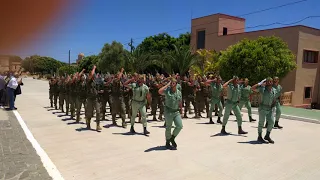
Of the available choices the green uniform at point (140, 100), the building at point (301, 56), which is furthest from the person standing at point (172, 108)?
the building at point (301, 56)

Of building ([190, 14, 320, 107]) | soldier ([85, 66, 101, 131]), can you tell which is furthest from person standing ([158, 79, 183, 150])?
building ([190, 14, 320, 107])

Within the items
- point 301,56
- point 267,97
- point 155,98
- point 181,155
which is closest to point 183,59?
point 301,56

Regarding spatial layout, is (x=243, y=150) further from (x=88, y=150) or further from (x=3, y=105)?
(x=3, y=105)

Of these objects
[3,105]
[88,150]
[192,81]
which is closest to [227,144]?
[88,150]

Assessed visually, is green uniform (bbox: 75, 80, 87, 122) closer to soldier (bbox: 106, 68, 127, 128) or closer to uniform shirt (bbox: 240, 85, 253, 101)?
soldier (bbox: 106, 68, 127, 128)

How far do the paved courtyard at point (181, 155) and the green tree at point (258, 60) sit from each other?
8.62 metres

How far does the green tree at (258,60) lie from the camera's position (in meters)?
17.6

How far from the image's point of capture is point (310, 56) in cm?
2350

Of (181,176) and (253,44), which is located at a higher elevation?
(253,44)

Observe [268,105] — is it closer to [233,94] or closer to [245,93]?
[233,94]

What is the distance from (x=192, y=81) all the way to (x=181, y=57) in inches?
538

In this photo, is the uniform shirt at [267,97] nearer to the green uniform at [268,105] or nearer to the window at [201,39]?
the green uniform at [268,105]

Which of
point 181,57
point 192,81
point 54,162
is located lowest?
point 54,162

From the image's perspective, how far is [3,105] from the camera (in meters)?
14.7
